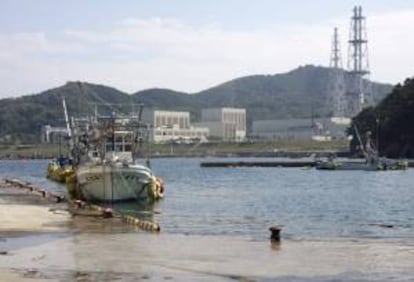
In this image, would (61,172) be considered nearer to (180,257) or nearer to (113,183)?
(113,183)

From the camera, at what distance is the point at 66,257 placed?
29.0 metres

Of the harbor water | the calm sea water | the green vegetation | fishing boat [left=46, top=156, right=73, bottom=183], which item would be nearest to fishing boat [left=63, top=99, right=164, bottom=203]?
the calm sea water

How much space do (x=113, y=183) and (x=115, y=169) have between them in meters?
1.14

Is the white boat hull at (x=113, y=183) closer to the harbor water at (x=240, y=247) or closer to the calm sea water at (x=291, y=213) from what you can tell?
the calm sea water at (x=291, y=213)

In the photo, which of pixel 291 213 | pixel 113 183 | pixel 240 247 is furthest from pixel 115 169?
pixel 240 247

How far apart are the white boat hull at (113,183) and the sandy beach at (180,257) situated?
22.7m

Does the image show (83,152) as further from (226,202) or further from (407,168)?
(407,168)

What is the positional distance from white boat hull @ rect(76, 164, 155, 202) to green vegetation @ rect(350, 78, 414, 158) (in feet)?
411

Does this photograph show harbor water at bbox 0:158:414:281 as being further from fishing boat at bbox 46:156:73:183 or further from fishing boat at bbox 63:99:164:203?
fishing boat at bbox 46:156:73:183

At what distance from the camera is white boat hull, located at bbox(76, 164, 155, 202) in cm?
6372

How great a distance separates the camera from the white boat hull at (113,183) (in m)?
63.7

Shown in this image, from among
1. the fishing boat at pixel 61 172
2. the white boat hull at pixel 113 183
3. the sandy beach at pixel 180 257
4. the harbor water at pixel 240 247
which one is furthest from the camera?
the fishing boat at pixel 61 172

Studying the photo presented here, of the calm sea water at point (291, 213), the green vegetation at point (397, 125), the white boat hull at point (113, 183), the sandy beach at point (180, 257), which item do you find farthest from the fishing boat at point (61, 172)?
the green vegetation at point (397, 125)

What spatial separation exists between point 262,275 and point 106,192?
39965 mm
